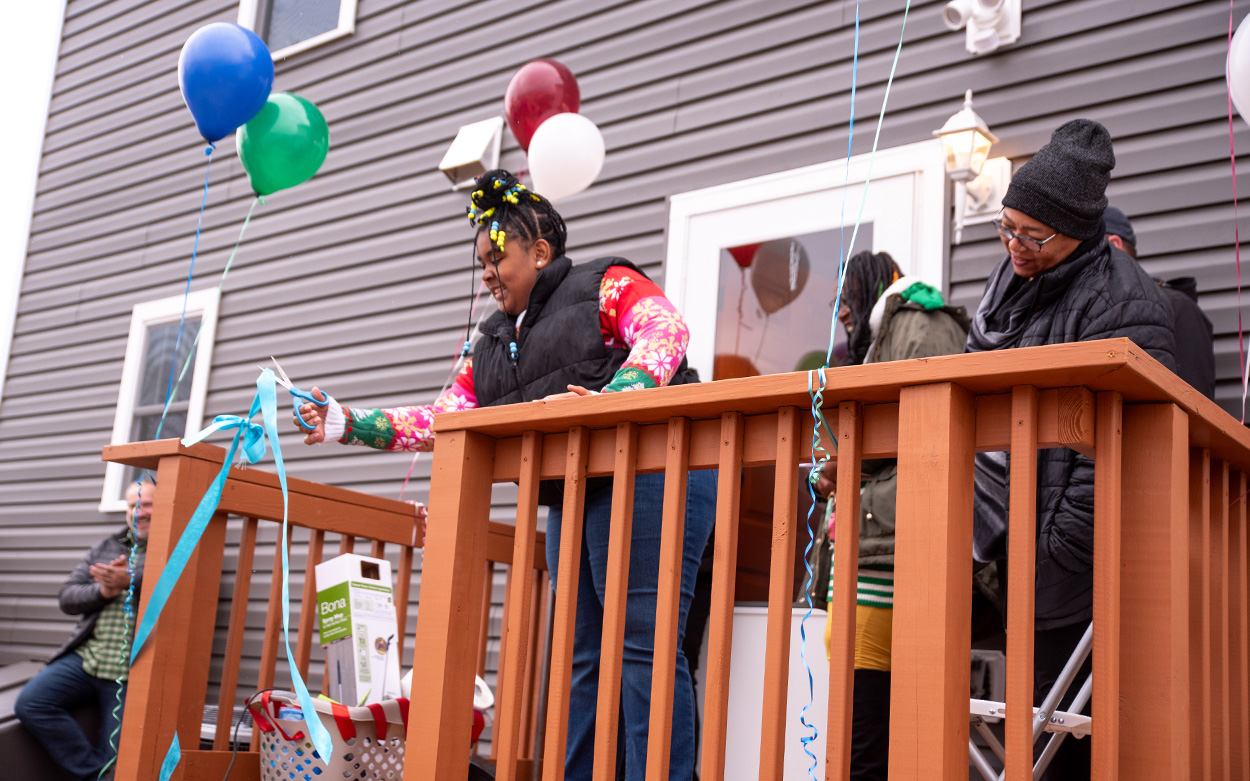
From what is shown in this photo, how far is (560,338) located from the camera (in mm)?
2465

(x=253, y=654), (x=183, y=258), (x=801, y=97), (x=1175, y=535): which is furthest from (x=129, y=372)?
(x=1175, y=535)

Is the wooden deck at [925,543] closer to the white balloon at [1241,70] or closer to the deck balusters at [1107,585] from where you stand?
the deck balusters at [1107,585]

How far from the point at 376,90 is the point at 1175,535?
497 centimetres

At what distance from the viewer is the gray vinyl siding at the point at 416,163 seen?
331 centimetres

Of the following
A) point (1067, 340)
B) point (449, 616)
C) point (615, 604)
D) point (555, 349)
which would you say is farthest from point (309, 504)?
point (1067, 340)

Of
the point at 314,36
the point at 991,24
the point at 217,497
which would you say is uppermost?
the point at 314,36

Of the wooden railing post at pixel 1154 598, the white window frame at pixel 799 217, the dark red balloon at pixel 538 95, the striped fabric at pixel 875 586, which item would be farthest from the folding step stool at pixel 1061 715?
the dark red balloon at pixel 538 95

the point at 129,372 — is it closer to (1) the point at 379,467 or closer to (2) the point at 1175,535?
(1) the point at 379,467

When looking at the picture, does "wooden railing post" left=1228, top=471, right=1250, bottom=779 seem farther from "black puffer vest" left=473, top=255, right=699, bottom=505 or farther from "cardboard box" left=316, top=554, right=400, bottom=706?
"cardboard box" left=316, top=554, right=400, bottom=706

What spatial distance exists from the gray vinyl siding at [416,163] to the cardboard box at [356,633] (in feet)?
6.37

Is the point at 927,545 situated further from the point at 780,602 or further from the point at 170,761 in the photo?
the point at 170,761

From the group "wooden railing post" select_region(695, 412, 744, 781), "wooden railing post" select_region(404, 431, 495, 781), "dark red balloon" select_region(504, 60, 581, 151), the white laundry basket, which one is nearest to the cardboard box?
the white laundry basket

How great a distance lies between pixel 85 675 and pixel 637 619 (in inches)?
138

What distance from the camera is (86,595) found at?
4.86 m
